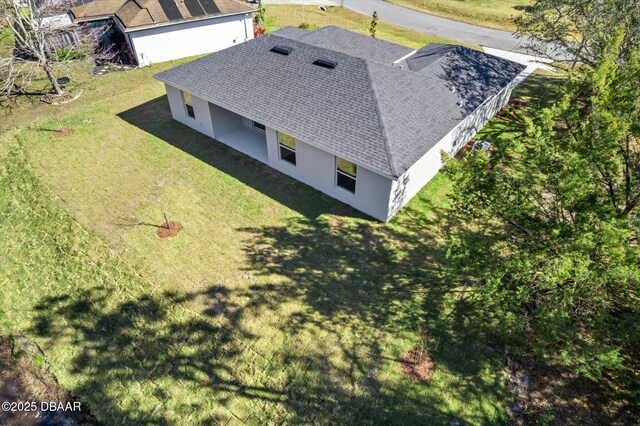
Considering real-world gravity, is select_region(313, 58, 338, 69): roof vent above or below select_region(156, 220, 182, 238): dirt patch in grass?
above

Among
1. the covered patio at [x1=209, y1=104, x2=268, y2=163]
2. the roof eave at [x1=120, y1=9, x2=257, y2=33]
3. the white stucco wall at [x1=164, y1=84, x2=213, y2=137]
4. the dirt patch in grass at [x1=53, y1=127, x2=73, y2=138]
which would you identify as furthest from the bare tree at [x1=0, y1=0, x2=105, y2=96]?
the covered patio at [x1=209, y1=104, x2=268, y2=163]

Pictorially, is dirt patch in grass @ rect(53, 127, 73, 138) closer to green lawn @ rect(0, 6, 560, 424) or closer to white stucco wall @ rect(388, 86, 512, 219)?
green lawn @ rect(0, 6, 560, 424)

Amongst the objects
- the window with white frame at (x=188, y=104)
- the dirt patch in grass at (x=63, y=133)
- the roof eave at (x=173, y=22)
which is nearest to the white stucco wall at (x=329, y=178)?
the window with white frame at (x=188, y=104)

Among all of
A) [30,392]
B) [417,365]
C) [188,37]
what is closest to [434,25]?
[188,37]

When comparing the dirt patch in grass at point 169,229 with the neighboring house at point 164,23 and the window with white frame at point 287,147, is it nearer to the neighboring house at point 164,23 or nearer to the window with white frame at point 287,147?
the window with white frame at point 287,147

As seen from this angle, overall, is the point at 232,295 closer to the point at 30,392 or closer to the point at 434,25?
the point at 30,392
